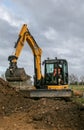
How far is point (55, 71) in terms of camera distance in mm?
29125

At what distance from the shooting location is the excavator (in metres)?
26.9

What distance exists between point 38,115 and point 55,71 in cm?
1105

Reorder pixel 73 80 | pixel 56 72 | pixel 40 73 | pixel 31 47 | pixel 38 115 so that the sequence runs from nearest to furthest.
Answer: pixel 38 115, pixel 56 72, pixel 40 73, pixel 31 47, pixel 73 80

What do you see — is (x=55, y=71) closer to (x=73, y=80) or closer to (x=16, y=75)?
(x=16, y=75)

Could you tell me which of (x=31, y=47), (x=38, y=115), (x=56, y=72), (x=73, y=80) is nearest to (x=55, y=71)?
(x=56, y=72)

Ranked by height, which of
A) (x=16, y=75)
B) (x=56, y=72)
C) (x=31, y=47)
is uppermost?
(x=31, y=47)

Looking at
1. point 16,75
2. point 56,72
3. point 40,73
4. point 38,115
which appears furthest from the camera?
point 40,73

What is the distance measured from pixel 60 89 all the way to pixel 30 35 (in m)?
5.33

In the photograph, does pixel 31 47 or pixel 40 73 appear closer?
pixel 40 73

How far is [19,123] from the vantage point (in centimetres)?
1770

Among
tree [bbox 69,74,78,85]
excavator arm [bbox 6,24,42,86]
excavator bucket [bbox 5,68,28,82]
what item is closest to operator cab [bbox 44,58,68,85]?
excavator arm [bbox 6,24,42,86]

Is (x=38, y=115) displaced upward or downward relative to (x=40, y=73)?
downward

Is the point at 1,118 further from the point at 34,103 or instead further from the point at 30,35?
the point at 30,35

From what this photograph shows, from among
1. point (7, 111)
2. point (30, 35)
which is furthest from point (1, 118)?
point (30, 35)
